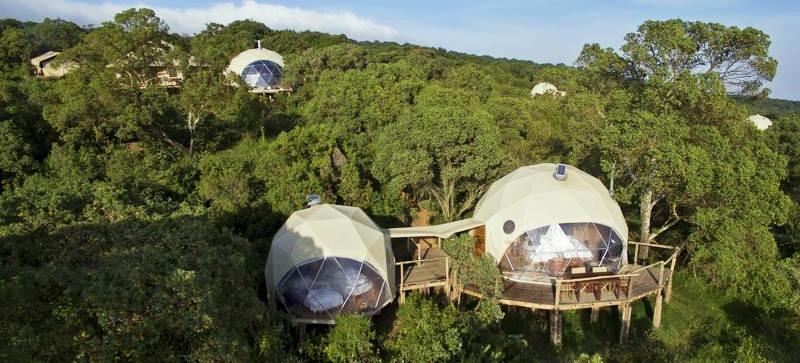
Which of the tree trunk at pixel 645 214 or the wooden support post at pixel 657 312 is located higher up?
the tree trunk at pixel 645 214

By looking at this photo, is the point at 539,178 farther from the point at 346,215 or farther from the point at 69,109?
the point at 69,109

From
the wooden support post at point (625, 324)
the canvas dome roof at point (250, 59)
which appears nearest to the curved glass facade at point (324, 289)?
the wooden support post at point (625, 324)

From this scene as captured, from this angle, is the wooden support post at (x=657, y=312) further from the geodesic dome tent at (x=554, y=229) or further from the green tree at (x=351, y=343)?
the green tree at (x=351, y=343)

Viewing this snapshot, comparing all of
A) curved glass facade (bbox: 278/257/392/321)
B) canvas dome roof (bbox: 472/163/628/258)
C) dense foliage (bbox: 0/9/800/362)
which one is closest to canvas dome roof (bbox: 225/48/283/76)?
dense foliage (bbox: 0/9/800/362)

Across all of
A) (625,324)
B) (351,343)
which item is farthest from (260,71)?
(625,324)

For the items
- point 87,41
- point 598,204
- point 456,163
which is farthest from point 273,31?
point 598,204

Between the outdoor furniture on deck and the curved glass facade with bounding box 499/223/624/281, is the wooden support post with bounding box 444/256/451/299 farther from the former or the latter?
the outdoor furniture on deck

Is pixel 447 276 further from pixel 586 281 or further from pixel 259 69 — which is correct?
pixel 259 69
